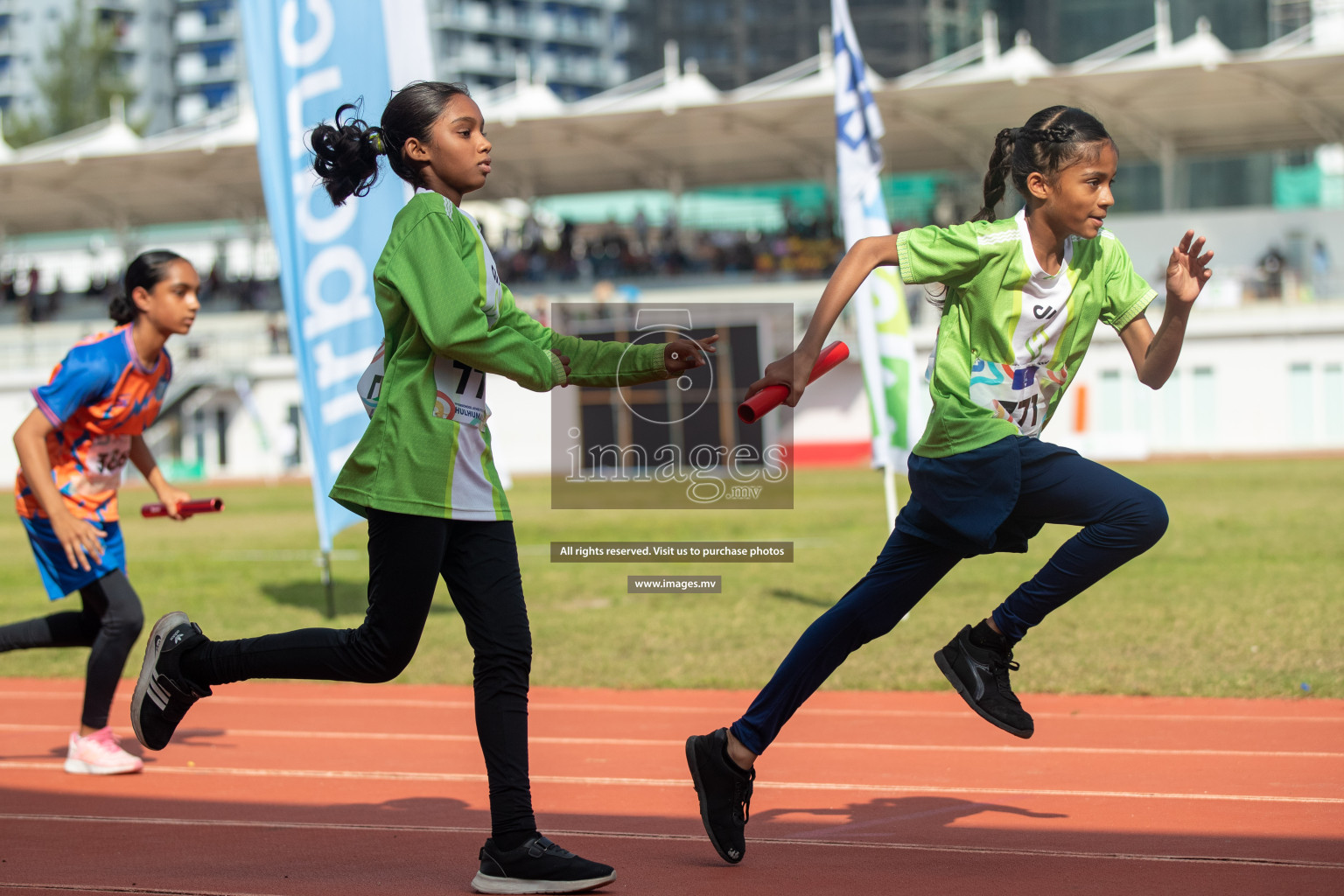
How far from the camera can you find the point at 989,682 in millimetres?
4168

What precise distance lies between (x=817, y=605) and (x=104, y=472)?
6.26 metres

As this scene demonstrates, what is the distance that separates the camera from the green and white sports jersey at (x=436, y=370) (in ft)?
11.4

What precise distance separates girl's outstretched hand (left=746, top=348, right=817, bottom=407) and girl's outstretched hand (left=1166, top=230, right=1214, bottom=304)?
3.45 ft

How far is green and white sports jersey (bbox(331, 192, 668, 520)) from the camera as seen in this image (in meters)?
3.47

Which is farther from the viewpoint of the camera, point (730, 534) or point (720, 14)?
point (720, 14)

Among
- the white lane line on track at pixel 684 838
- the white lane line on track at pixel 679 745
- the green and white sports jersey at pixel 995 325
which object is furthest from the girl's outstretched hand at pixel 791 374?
the white lane line on track at pixel 679 745

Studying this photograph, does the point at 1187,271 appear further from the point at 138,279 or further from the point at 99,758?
the point at 99,758

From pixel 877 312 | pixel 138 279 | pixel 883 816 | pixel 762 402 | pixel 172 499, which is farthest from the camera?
pixel 877 312

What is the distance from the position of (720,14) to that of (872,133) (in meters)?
77.0

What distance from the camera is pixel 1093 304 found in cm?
402

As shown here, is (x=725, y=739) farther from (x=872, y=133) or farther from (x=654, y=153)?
(x=654, y=153)

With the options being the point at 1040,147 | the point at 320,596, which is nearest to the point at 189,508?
the point at 1040,147

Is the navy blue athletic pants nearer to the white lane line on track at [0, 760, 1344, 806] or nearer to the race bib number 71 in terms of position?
the race bib number 71

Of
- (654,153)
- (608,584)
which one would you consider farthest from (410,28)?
(654,153)
